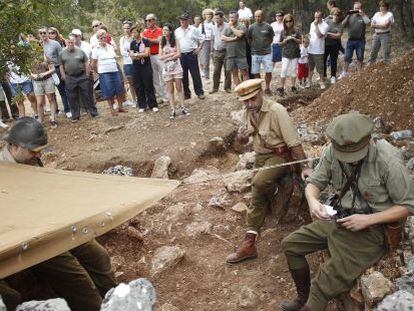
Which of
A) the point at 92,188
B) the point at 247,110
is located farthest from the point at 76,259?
the point at 247,110

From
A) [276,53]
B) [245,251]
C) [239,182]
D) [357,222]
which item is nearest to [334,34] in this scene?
[276,53]

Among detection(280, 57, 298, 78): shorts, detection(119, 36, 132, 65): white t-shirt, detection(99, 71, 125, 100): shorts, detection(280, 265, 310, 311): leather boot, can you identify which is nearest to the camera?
detection(280, 265, 310, 311): leather boot

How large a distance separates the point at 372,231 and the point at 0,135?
9581 mm

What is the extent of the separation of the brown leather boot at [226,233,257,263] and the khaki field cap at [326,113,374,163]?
6.70ft

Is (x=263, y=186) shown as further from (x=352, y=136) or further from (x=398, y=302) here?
(x=398, y=302)

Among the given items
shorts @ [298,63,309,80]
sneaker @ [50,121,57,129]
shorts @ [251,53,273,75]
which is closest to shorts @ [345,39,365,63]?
shorts @ [298,63,309,80]

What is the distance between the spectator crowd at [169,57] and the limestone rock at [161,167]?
2130mm

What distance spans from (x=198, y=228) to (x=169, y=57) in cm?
507

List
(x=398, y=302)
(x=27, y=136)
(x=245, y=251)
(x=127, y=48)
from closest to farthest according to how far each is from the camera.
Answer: (x=398, y=302), (x=27, y=136), (x=245, y=251), (x=127, y=48)

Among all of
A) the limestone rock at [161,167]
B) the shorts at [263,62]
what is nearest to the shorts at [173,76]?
the shorts at [263,62]

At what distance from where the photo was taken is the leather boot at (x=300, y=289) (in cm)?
408

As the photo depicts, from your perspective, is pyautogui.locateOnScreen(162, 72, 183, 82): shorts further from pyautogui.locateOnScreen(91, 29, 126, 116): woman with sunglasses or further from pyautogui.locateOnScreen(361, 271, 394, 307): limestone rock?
pyautogui.locateOnScreen(361, 271, 394, 307): limestone rock

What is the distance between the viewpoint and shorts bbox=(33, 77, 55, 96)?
10.2m

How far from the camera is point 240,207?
621 cm
